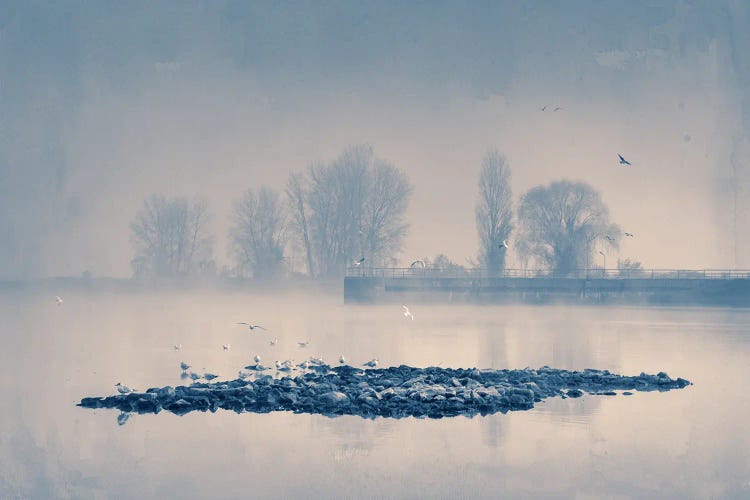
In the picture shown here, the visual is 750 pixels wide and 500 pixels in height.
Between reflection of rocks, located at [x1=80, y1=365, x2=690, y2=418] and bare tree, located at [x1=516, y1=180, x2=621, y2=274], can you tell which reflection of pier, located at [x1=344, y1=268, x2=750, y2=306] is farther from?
reflection of rocks, located at [x1=80, y1=365, x2=690, y2=418]

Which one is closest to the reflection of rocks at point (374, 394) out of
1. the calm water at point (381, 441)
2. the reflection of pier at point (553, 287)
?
the calm water at point (381, 441)

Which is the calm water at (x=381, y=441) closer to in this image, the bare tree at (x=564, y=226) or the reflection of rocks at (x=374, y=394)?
the reflection of rocks at (x=374, y=394)

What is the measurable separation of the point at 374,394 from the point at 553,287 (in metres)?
59.3

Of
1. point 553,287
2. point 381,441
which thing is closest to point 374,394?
point 381,441

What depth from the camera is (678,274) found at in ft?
264

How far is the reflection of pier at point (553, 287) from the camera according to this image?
77562 millimetres

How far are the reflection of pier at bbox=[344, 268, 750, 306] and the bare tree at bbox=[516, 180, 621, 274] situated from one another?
1.37 meters

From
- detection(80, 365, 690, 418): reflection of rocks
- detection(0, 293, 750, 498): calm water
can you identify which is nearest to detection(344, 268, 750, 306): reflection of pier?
detection(0, 293, 750, 498): calm water

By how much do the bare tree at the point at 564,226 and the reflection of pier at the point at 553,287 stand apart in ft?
4.48

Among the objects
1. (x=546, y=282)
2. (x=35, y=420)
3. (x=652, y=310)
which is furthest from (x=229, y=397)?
(x=546, y=282)

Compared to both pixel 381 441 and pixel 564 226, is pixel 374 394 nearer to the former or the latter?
pixel 381 441

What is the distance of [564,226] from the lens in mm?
80438

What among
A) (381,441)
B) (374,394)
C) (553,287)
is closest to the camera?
(381,441)

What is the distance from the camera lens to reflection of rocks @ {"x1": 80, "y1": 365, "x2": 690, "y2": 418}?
65.9 ft
